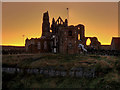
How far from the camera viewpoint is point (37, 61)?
2875 centimetres

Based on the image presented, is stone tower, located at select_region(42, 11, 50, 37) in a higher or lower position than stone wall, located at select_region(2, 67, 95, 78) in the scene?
higher

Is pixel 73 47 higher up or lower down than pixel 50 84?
higher up

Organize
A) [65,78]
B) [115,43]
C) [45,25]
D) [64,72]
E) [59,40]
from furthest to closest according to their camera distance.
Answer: [115,43], [45,25], [59,40], [64,72], [65,78]

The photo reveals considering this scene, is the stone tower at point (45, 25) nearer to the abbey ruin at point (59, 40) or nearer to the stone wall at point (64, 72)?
the abbey ruin at point (59, 40)

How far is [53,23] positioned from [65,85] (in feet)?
111

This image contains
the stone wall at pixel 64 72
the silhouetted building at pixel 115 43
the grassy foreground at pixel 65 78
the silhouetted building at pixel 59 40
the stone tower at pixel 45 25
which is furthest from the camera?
the silhouetted building at pixel 115 43

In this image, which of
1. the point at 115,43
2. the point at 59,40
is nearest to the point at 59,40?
the point at 59,40

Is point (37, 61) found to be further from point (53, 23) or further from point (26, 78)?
point (53, 23)

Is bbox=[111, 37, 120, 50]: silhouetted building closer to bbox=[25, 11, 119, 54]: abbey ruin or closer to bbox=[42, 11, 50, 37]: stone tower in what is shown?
bbox=[25, 11, 119, 54]: abbey ruin

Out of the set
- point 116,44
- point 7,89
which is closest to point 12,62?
point 7,89

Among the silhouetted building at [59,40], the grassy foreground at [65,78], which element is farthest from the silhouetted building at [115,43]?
the grassy foreground at [65,78]

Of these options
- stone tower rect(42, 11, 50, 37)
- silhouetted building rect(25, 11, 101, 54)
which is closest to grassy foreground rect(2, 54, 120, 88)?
silhouetted building rect(25, 11, 101, 54)

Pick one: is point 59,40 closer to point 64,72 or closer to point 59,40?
point 59,40

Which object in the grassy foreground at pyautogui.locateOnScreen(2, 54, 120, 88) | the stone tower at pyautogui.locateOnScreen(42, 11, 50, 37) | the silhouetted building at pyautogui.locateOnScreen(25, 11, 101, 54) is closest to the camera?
the grassy foreground at pyautogui.locateOnScreen(2, 54, 120, 88)
